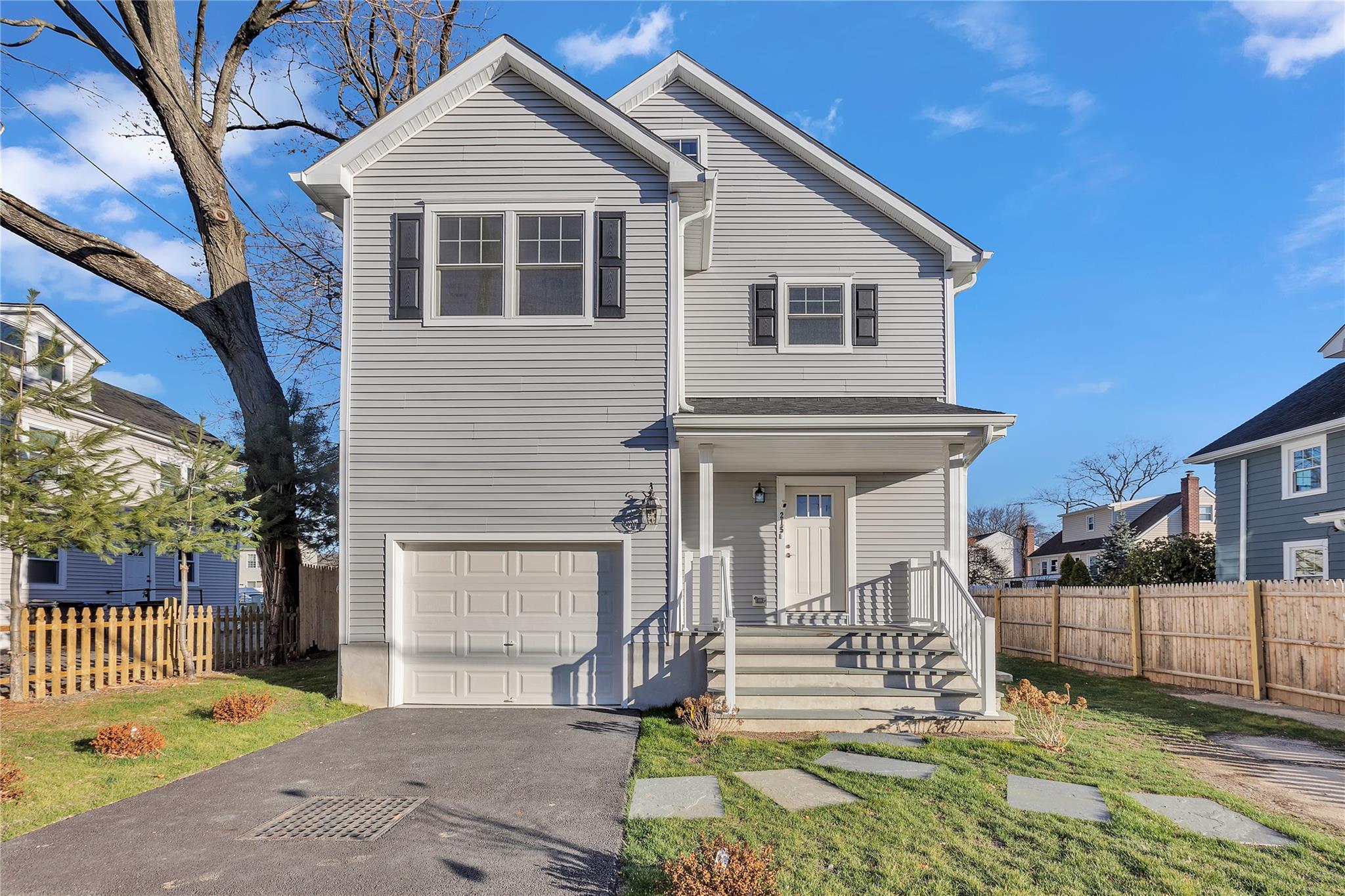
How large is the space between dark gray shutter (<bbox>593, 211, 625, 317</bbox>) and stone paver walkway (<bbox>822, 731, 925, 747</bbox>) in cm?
535

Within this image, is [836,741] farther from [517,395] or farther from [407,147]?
[407,147]

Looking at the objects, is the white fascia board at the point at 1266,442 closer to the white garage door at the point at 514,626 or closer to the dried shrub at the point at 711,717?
the dried shrub at the point at 711,717

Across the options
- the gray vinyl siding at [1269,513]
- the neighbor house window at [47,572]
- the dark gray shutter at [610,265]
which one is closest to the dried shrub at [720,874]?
the dark gray shutter at [610,265]

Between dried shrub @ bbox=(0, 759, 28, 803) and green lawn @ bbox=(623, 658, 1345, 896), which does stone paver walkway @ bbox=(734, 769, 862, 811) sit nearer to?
green lawn @ bbox=(623, 658, 1345, 896)

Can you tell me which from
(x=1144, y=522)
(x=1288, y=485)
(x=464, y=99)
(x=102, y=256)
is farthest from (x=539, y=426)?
(x=1144, y=522)

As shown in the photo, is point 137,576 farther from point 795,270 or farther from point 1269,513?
point 1269,513

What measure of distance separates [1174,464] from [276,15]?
48.0 m

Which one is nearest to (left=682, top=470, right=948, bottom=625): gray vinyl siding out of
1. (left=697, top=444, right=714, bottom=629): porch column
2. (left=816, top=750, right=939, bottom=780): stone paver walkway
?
(left=697, top=444, right=714, bottom=629): porch column

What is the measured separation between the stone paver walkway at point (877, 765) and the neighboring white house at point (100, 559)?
13508 millimetres

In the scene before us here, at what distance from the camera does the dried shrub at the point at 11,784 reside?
5703 mm

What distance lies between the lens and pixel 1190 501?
3044 centimetres

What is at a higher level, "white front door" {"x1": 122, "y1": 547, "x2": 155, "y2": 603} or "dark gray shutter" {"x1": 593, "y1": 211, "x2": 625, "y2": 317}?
"dark gray shutter" {"x1": 593, "y1": 211, "x2": 625, "y2": 317}

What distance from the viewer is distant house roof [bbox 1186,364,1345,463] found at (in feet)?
52.3

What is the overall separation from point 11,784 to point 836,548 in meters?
9.74
